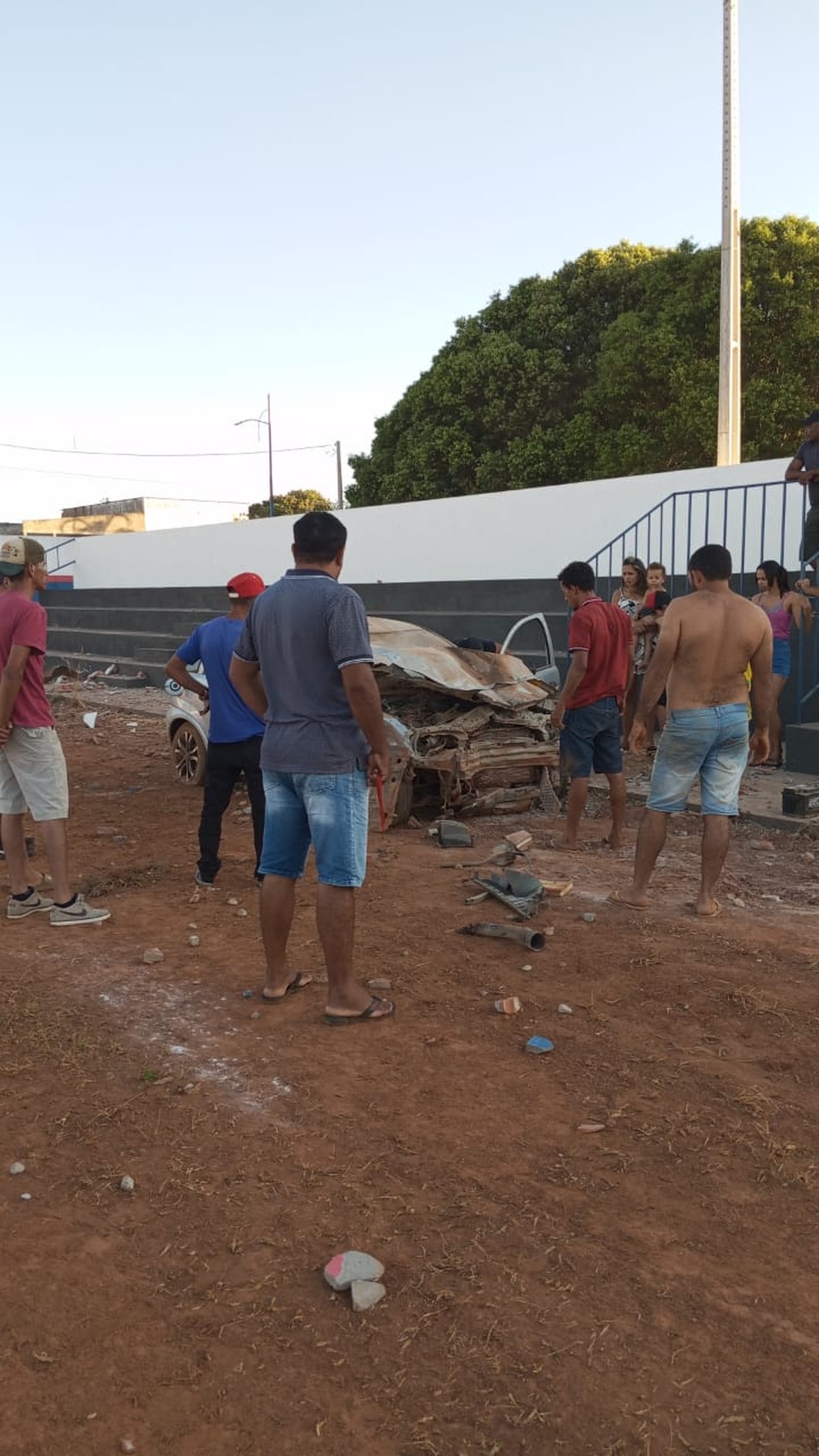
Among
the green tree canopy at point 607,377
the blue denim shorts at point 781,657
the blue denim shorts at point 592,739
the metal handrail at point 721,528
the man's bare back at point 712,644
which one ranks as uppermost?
the green tree canopy at point 607,377

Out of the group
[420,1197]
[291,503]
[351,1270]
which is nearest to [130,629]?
[420,1197]

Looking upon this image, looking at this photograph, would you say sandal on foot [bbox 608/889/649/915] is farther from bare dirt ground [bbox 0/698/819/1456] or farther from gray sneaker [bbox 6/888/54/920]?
gray sneaker [bbox 6/888/54/920]

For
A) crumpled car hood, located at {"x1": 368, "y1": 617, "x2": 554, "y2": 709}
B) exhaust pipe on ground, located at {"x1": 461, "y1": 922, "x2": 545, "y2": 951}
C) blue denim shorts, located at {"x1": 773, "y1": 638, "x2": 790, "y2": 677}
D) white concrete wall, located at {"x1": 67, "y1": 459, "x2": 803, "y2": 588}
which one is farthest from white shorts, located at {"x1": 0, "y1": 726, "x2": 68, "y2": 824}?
white concrete wall, located at {"x1": 67, "y1": 459, "x2": 803, "y2": 588}

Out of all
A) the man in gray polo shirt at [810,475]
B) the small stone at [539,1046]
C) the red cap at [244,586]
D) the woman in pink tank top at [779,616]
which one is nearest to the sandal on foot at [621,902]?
the small stone at [539,1046]

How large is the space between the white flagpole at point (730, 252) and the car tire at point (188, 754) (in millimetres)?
11488

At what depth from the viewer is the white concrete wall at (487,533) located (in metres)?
12.4

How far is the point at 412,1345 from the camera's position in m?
2.27

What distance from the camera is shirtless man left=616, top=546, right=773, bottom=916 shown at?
16.4 ft

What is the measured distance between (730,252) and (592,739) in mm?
13906

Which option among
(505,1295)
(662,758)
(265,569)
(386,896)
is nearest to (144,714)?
(265,569)

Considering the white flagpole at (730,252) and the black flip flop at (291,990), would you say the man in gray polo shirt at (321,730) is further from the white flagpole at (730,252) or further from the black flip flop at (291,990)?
the white flagpole at (730,252)

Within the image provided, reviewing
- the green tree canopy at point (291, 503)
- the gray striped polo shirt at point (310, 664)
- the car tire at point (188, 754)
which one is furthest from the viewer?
the green tree canopy at point (291, 503)

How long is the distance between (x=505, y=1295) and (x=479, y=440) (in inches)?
1022

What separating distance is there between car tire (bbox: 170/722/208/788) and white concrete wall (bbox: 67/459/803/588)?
255 inches
